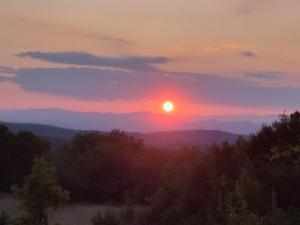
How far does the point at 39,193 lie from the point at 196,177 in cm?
843

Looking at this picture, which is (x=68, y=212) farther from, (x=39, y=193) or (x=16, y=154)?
(x=39, y=193)

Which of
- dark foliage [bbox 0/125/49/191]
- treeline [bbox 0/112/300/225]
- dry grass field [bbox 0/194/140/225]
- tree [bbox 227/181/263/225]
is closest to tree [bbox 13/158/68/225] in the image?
treeline [bbox 0/112/300/225]

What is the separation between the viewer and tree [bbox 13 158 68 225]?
1265cm

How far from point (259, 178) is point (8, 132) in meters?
26.8

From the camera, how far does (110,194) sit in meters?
36.5

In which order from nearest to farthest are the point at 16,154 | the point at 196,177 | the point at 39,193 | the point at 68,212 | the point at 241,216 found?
the point at 241,216, the point at 39,193, the point at 196,177, the point at 68,212, the point at 16,154

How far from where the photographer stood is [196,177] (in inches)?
792

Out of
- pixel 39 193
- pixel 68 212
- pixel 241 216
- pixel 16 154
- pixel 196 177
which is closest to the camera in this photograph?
pixel 241 216

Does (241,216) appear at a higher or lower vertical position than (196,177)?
lower

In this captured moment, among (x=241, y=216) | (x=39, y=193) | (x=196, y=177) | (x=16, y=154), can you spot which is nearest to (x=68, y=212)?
(x=196, y=177)

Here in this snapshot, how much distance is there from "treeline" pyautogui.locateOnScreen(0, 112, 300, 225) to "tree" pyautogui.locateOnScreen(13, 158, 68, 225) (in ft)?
8.12

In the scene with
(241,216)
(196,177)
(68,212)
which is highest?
(196,177)

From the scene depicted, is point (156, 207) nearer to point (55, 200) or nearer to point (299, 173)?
point (299, 173)

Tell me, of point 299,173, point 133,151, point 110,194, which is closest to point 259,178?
point 299,173
